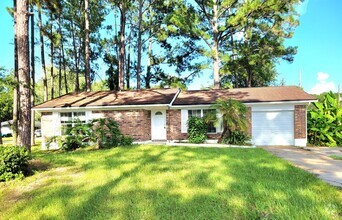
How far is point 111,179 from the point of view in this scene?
19.2 ft

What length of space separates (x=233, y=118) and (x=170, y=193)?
29.5ft

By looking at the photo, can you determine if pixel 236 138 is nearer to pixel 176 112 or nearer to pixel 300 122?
pixel 300 122

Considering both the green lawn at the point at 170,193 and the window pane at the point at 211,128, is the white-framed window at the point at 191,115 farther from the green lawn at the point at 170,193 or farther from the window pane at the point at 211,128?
the green lawn at the point at 170,193

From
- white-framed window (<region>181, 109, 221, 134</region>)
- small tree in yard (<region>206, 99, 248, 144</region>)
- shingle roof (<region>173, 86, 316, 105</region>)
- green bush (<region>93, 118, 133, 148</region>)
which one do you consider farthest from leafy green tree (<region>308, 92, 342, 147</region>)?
green bush (<region>93, 118, 133, 148</region>)

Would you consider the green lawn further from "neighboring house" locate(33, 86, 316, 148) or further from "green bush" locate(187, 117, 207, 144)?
"neighboring house" locate(33, 86, 316, 148)

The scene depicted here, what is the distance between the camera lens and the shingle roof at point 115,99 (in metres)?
16.2

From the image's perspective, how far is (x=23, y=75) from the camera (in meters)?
7.84

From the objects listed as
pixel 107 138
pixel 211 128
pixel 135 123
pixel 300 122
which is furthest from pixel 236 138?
pixel 107 138

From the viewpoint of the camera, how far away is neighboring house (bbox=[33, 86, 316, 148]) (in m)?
14.2

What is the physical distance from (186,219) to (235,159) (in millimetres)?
4613

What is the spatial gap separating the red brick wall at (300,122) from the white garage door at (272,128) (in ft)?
0.70

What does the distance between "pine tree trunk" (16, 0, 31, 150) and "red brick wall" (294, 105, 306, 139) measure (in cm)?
1311

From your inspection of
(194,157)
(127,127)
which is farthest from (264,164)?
(127,127)

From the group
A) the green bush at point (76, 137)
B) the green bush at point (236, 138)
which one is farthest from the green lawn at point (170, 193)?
the green bush at point (236, 138)
